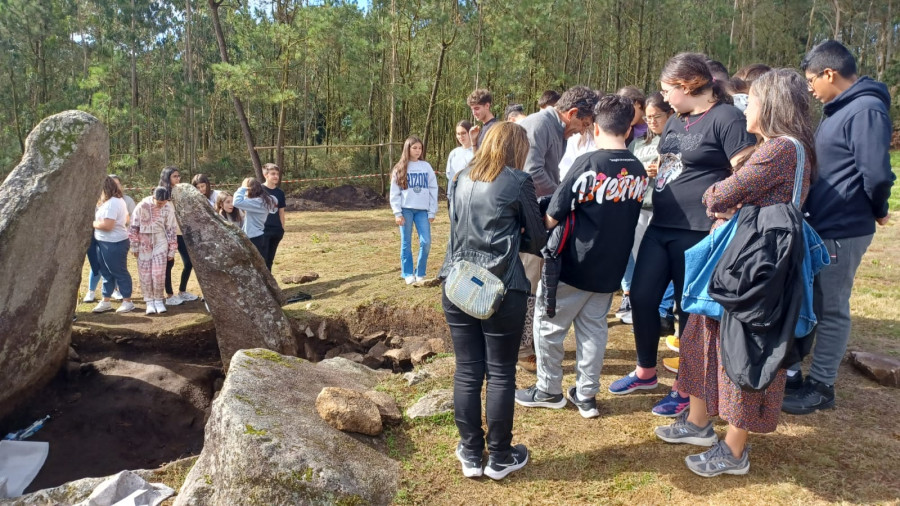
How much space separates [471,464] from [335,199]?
1522 centimetres

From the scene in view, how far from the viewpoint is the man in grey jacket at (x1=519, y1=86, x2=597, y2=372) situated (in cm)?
402

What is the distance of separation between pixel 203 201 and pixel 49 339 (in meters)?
1.77

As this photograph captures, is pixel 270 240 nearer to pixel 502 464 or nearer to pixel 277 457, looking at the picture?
pixel 277 457

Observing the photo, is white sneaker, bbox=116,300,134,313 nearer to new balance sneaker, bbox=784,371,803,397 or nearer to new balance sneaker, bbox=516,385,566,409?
new balance sneaker, bbox=516,385,566,409

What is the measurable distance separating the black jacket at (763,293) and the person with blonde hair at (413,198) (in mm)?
4703

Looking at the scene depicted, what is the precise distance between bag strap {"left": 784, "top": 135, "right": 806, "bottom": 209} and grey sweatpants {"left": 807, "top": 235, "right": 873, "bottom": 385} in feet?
3.05

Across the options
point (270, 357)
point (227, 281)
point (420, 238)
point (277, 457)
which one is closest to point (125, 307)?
point (227, 281)

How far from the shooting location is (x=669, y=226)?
3.52 metres

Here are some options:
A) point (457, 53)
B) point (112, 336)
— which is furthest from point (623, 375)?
point (457, 53)

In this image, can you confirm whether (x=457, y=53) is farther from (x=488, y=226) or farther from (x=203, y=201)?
(x=488, y=226)

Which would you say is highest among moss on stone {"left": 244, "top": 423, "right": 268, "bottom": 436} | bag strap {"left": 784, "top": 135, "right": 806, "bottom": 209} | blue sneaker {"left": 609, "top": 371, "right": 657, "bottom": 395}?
bag strap {"left": 784, "top": 135, "right": 806, "bottom": 209}

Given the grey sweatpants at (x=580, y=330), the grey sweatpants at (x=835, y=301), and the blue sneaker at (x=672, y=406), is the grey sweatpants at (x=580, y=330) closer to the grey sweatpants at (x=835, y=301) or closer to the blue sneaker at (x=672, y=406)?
the blue sneaker at (x=672, y=406)

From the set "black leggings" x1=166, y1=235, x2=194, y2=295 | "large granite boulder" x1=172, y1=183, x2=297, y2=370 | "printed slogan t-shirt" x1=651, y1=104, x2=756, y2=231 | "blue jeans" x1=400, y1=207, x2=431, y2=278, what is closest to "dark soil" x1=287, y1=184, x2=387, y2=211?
"black leggings" x1=166, y1=235, x2=194, y2=295

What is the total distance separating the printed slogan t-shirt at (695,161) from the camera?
3.27 meters
